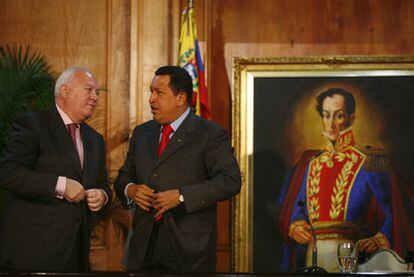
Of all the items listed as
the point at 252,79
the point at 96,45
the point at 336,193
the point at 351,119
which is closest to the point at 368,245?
the point at 336,193

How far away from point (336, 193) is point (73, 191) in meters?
2.83

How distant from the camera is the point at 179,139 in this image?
4.34 m

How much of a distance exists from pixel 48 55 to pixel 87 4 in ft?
1.75

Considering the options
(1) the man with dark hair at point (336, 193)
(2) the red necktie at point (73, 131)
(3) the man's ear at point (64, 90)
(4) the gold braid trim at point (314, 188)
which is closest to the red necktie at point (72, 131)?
(2) the red necktie at point (73, 131)

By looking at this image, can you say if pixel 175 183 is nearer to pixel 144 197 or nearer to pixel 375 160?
pixel 144 197

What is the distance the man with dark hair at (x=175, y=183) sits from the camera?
4.17 metres

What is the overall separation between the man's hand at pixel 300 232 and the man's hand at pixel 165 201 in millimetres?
2300

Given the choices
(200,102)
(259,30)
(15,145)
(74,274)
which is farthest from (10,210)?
(259,30)

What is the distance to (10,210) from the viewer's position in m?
4.11

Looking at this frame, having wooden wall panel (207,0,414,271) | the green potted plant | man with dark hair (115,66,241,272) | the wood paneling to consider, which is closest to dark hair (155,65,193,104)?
man with dark hair (115,66,241,272)

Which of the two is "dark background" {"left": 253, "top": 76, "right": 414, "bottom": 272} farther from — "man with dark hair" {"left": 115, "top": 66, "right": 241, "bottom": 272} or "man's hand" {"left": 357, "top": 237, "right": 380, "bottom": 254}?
"man with dark hair" {"left": 115, "top": 66, "right": 241, "bottom": 272}

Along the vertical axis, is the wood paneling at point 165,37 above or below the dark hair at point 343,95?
above

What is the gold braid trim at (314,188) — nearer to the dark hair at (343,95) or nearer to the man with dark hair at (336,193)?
the man with dark hair at (336,193)

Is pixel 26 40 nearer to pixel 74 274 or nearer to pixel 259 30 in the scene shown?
pixel 259 30
